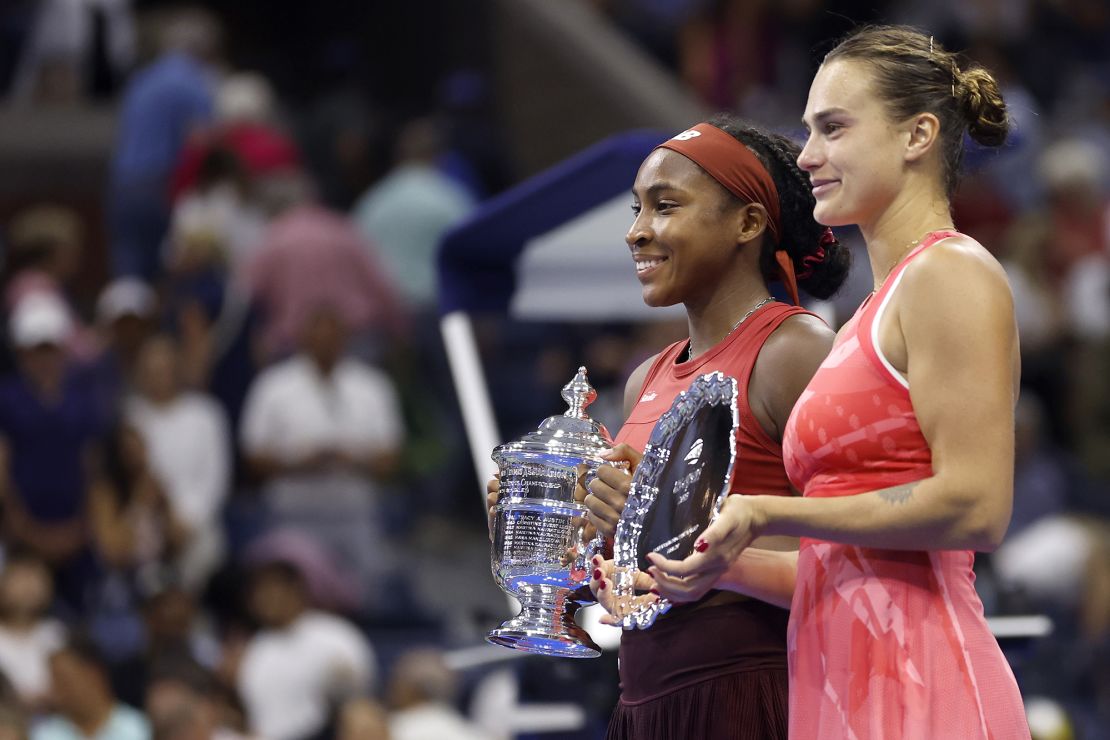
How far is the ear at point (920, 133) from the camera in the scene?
8.14ft

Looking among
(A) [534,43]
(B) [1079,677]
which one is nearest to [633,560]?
(B) [1079,677]

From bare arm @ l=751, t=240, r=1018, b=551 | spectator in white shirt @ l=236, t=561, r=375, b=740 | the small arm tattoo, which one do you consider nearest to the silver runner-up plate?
bare arm @ l=751, t=240, r=1018, b=551

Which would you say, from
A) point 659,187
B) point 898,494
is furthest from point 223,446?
point 898,494

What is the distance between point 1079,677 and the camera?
247 inches

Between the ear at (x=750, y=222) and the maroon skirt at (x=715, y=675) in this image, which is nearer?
the maroon skirt at (x=715, y=675)

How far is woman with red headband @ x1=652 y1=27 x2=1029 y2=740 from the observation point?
90.4 inches

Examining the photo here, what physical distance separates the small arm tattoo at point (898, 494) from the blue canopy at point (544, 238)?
94.8 inches

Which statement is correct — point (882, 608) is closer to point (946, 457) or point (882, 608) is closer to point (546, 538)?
point (946, 457)

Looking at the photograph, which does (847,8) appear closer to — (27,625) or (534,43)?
(534,43)

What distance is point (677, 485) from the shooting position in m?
2.40

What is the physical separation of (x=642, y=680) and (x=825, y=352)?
0.57m

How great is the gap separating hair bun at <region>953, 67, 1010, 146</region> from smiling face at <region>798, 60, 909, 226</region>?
107 millimetres

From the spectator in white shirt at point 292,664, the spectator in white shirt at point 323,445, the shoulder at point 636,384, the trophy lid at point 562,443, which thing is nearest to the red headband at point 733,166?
the shoulder at point 636,384

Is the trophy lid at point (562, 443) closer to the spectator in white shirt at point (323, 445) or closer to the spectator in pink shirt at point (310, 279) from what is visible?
the spectator in white shirt at point (323, 445)
